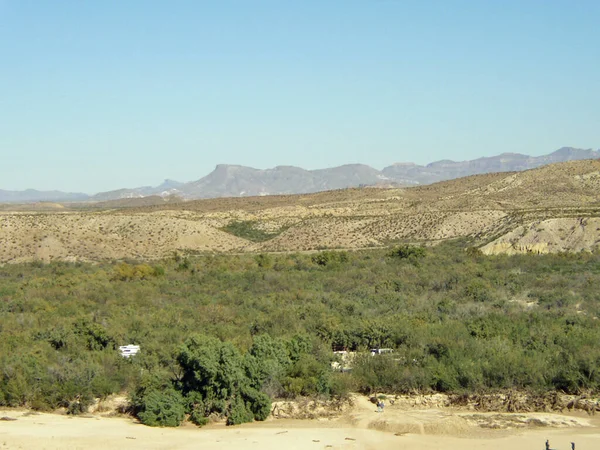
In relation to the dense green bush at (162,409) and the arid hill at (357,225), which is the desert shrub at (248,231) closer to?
the arid hill at (357,225)

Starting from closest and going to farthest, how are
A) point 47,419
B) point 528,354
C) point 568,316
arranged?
point 47,419 < point 528,354 < point 568,316

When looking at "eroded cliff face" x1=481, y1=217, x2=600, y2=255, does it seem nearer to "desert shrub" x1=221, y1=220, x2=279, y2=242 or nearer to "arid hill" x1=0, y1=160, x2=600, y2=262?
"arid hill" x1=0, y1=160, x2=600, y2=262

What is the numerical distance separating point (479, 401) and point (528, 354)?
304cm

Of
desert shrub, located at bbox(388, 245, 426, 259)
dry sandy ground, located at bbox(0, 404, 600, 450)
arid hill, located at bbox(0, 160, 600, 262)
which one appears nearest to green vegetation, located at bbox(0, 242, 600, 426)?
dry sandy ground, located at bbox(0, 404, 600, 450)

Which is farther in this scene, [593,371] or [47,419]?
[593,371]

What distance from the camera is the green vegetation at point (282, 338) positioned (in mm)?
21781

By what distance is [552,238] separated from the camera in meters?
→ 62.5

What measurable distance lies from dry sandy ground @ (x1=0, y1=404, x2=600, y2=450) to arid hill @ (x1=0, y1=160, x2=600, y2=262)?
139 ft

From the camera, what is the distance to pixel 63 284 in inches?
1644

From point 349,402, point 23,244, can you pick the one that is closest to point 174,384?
point 349,402

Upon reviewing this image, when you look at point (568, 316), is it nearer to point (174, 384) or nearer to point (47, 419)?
point (174, 384)

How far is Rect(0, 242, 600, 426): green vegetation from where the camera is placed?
21781 mm

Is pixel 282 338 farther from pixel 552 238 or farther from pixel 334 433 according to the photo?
pixel 552 238

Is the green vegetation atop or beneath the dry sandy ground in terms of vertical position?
atop
